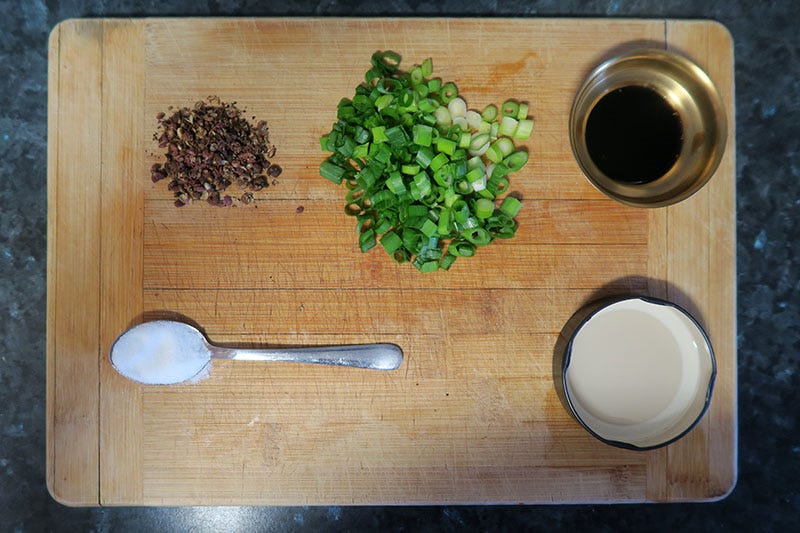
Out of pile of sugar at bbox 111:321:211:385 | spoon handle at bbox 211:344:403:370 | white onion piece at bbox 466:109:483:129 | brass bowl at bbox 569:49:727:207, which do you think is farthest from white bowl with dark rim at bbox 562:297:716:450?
pile of sugar at bbox 111:321:211:385

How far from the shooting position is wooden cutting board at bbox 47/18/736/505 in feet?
4.32

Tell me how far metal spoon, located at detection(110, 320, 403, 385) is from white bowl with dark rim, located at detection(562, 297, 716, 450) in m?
0.43

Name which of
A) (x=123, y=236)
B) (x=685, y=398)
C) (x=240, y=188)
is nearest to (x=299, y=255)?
(x=240, y=188)

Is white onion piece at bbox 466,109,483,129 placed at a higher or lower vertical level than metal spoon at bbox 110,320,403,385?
higher

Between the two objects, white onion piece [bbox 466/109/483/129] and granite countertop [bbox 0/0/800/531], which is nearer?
white onion piece [bbox 466/109/483/129]

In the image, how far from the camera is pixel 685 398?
1.27 meters

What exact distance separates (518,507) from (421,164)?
0.93 meters

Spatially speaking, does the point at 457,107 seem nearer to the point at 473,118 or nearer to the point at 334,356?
the point at 473,118

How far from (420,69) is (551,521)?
120 cm

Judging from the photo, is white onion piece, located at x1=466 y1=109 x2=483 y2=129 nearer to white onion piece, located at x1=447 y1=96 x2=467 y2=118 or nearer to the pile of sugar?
white onion piece, located at x1=447 y1=96 x2=467 y2=118

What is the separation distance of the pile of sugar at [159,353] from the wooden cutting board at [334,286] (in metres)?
0.04

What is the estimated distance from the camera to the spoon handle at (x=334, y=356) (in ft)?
4.25

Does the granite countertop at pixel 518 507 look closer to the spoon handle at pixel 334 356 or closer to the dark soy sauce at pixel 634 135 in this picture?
the dark soy sauce at pixel 634 135

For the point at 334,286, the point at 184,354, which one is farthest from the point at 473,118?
the point at 184,354
